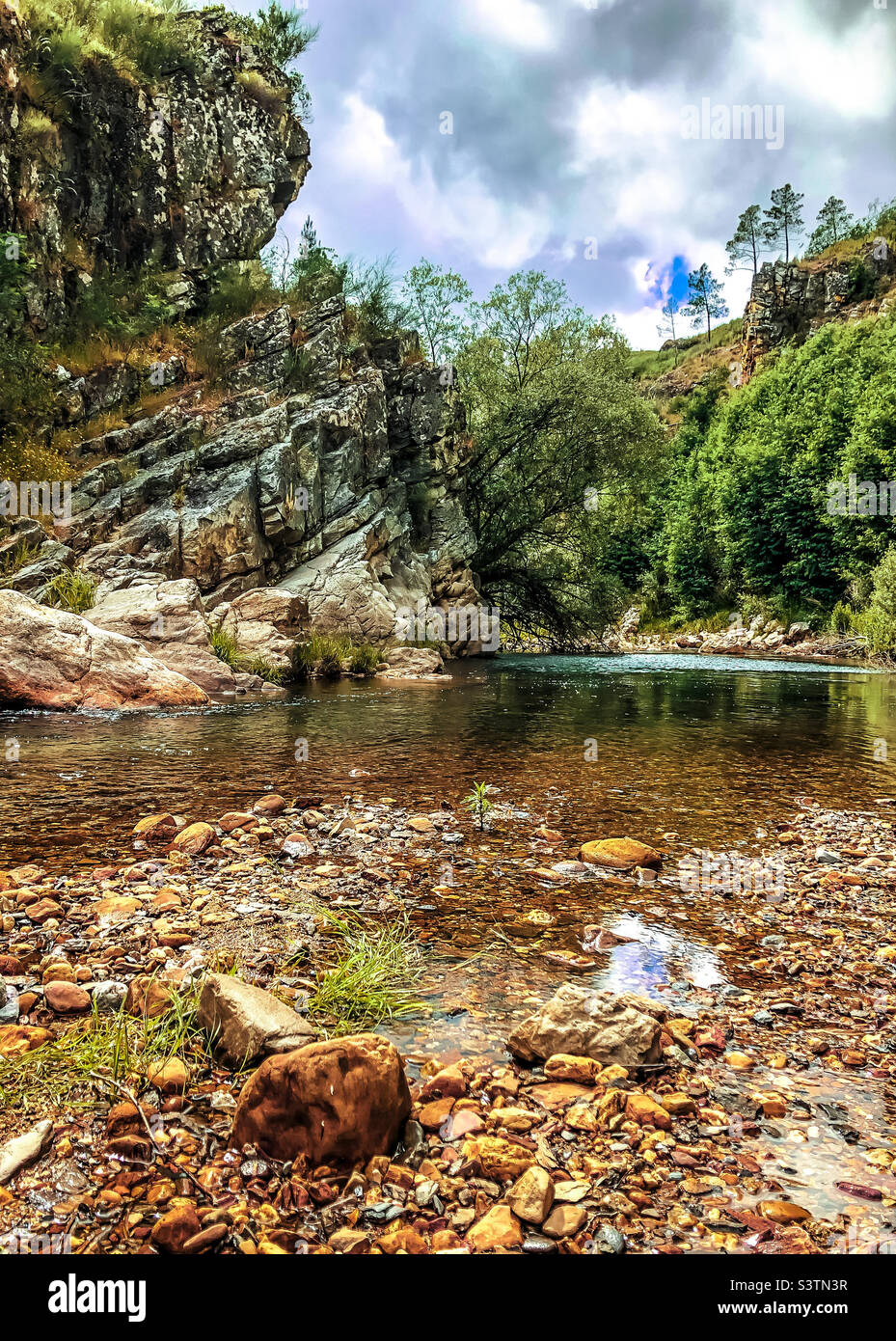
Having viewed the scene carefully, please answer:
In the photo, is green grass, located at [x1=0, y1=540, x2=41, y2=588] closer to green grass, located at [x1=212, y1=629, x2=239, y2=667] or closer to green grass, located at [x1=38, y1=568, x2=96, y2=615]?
green grass, located at [x1=38, y1=568, x2=96, y2=615]

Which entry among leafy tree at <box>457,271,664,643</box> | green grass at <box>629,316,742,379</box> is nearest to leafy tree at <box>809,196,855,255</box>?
green grass at <box>629,316,742,379</box>

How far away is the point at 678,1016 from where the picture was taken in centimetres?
306

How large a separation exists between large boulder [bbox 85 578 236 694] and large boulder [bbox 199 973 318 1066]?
1226cm

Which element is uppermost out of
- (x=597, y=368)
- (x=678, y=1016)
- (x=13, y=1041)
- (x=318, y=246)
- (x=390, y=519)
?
(x=318, y=246)

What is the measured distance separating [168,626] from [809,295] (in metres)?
85.3

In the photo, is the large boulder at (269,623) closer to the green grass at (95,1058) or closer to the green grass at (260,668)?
the green grass at (260,668)

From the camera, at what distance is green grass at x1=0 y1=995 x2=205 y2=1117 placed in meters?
2.31

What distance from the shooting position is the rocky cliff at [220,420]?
18.4 meters

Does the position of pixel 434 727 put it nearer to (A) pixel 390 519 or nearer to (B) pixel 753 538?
(A) pixel 390 519

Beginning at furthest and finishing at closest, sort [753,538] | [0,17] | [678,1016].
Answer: [753,538], [0,17], [678,1016]

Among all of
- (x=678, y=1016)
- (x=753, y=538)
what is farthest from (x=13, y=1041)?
(x=753, y=538)

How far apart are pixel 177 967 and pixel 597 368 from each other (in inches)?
1232

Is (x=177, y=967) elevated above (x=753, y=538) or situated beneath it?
situated beneath

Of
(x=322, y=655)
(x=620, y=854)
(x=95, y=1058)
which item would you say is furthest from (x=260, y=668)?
(x=95, y=1058)
